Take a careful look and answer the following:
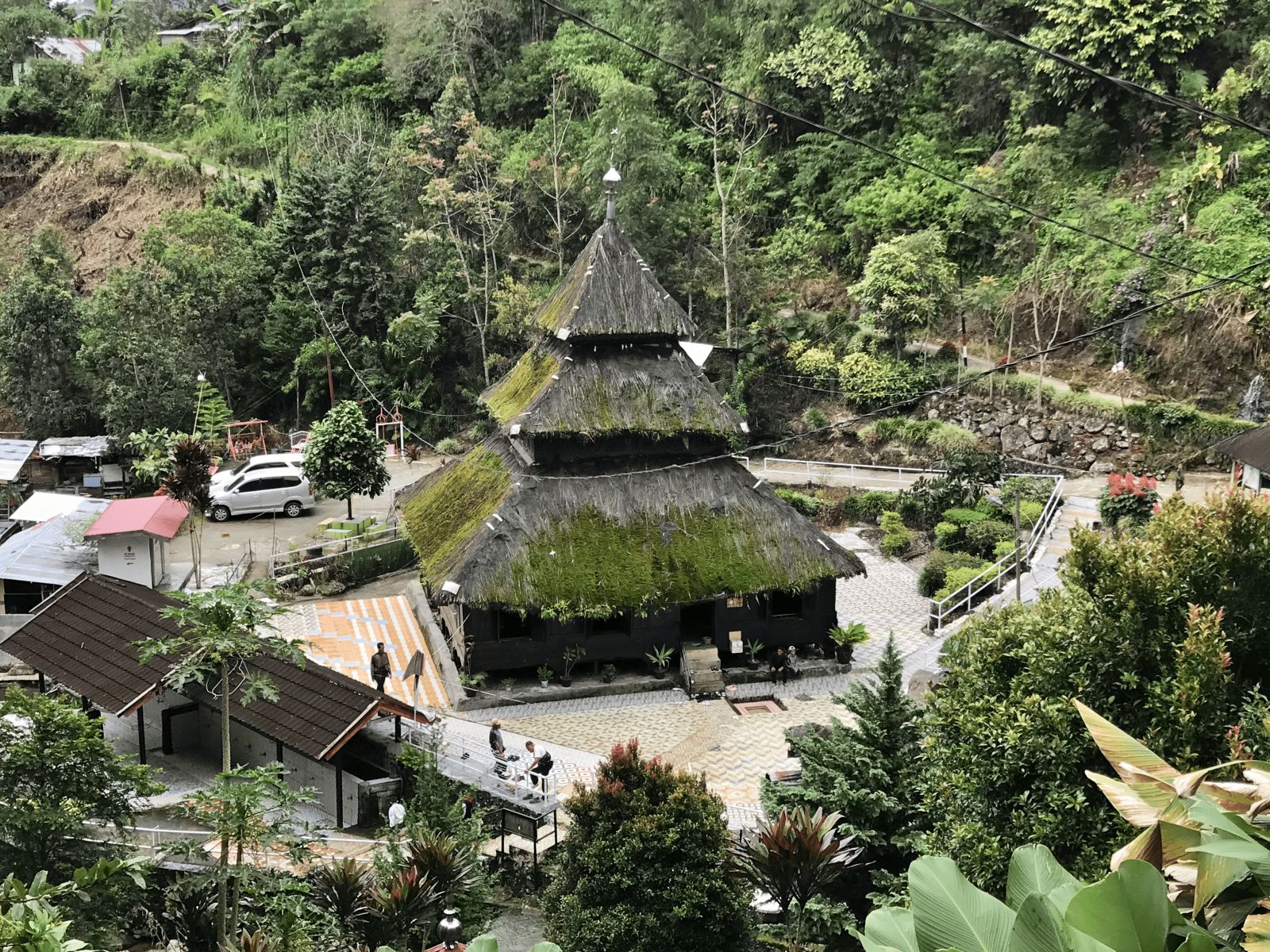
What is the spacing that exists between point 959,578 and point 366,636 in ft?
39.4

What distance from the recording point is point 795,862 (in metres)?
9.65

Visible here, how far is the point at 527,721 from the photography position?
1742 centimetres

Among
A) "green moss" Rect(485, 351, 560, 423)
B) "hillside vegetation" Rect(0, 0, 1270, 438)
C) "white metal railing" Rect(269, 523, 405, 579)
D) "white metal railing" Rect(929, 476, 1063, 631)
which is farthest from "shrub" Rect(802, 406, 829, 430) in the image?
"white metal railing" Rect(269, 523, 405, 579)

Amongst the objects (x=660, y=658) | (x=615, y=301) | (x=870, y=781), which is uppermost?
(x=615, y=301)

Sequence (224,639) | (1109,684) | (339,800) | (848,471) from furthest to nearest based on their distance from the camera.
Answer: (848,471)
(339,800)
(224,639)
(1109,684)

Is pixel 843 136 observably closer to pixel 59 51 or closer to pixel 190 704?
pixel 190 704

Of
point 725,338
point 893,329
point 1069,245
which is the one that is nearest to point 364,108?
point 725,338

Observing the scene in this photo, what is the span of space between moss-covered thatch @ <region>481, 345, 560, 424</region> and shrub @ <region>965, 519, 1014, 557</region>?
414 inches

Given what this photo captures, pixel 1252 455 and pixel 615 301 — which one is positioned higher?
pixel 615 301

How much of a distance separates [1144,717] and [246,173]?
45.8m

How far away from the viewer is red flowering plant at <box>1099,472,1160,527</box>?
2164cm

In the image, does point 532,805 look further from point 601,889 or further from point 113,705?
point 113,705

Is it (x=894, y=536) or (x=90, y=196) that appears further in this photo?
(x=90, y=196)

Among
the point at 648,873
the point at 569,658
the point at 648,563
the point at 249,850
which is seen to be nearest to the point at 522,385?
the point at 648,563
